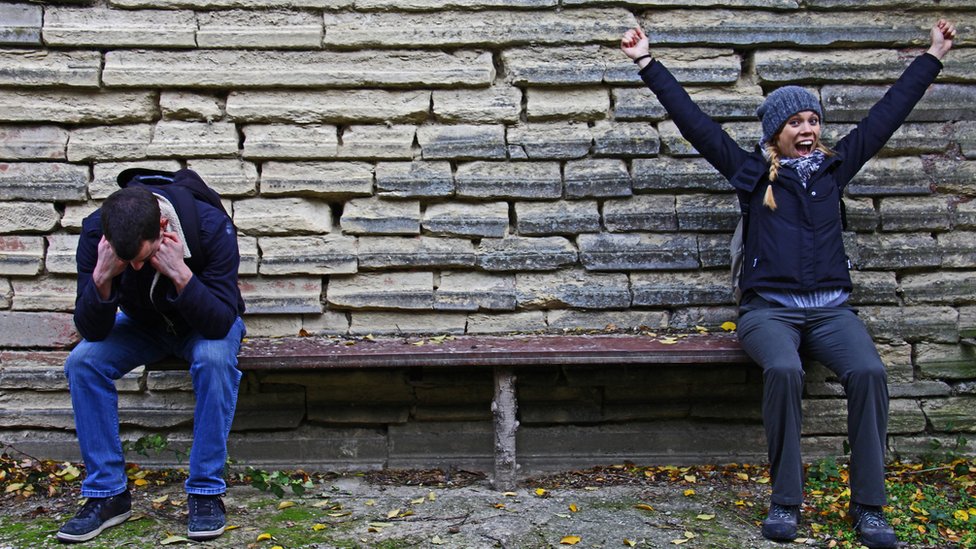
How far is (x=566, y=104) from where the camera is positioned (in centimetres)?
463

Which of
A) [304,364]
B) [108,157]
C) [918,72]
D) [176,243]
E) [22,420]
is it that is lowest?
[22,420]

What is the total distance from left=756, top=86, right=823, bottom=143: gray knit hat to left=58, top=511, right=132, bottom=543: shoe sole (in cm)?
339

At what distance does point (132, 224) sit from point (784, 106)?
2.89 m

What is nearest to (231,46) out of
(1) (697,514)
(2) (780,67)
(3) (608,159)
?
(3) (608,159)

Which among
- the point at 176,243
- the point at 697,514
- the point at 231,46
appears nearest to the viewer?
the point at 176,243

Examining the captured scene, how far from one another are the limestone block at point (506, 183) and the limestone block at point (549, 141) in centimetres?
10

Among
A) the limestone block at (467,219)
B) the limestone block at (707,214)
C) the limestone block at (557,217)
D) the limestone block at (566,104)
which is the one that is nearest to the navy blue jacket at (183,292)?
the limestone block at (467,219)

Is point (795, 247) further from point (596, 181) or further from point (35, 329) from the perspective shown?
point (35, 329)

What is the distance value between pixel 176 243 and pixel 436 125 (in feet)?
5.11

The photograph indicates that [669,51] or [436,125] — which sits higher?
[669,51]

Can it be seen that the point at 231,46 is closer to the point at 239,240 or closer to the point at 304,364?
the point at 239,240

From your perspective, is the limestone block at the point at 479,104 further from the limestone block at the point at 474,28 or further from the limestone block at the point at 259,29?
the limestone block at the point at 259,29

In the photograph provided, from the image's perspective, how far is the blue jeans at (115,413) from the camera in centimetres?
372

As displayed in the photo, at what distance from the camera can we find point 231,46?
14.9 ft
